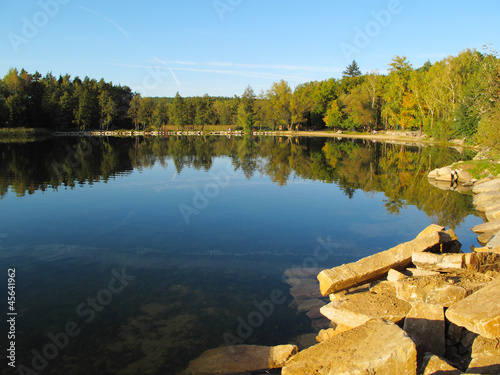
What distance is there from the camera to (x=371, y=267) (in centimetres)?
834

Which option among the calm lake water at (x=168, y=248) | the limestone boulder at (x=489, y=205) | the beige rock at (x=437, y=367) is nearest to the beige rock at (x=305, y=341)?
the calm lake water at (x=168, y=248)

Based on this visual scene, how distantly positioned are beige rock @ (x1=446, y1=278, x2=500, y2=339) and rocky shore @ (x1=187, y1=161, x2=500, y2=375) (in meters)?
0.01

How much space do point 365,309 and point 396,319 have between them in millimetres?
560

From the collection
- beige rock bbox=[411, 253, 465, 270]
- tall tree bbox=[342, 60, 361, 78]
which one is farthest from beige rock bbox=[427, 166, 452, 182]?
tall tree bbox=[342, 60, 361, 78]

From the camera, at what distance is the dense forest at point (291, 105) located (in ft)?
207

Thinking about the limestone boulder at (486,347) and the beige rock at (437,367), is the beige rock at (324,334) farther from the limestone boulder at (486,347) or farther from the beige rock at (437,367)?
the limestone boulder at (486,347)

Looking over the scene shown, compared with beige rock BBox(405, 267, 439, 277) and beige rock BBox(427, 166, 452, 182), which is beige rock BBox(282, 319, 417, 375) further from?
beige rock BBox(427, 166, 452, 182)

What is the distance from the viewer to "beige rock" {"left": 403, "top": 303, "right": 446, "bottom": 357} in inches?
228

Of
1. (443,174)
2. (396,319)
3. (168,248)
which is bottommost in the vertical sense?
(168,248)

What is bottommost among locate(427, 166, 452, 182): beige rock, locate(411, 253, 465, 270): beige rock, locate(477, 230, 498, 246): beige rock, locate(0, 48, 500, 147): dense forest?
locate(477, 230, 498, 246): beige rock

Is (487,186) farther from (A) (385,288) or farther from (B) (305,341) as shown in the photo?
(B) (305,341)

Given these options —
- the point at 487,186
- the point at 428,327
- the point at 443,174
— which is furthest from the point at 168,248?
the point at 443,174

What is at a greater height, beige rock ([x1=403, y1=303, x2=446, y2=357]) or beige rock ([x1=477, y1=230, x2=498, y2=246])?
beige rock ([x1=403, y1=303, x2=446, y2=357])

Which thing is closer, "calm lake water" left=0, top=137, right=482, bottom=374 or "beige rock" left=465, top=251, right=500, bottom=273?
"calm lake water" left=0, top=137, right=482, bottom=374
